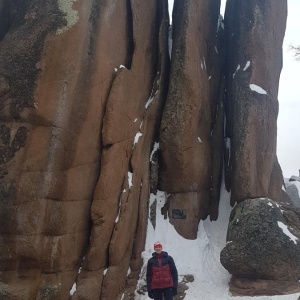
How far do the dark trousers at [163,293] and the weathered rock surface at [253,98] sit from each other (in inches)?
266

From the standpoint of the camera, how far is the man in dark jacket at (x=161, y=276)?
931 centimetres

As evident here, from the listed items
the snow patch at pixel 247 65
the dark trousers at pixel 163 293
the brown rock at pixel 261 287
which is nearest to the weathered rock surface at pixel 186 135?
the snow patch at pixel 247 65

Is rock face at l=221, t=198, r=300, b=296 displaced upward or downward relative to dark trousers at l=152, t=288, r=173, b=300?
upward

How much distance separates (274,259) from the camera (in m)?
12.2

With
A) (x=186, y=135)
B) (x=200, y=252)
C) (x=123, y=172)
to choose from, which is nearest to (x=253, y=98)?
(x=186, y=135)

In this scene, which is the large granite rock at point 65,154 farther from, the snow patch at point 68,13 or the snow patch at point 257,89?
the snow patch at point 257,89

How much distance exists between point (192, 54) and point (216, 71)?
8.93 feet

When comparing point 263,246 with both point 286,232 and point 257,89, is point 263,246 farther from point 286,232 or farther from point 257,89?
point 257,89

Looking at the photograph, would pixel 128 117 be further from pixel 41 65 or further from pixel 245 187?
pixel 245 187

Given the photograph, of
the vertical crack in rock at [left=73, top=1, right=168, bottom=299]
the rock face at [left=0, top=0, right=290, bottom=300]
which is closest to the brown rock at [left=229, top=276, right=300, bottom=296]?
the rock face at [left=0, top=0, right=290, bottom=300]

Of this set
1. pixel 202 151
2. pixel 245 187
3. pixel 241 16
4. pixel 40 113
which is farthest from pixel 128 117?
pixel 241 16

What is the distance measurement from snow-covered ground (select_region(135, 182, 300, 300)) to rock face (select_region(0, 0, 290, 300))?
0.40 m

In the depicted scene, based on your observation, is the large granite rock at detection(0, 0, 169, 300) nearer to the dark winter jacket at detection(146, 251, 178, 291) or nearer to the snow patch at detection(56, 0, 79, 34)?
the snow patch at detection(56, 0, 79, 34)

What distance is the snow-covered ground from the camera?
12.3m
